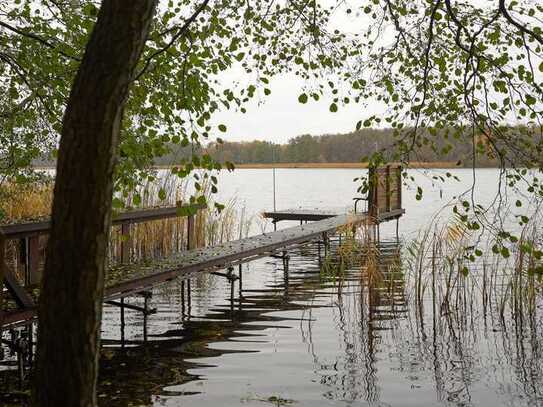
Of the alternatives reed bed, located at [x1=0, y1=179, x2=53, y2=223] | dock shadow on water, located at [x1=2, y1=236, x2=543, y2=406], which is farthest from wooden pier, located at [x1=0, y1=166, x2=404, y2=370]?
reed bed, located at [x1=0, y1=179, x2=53, y2=223]

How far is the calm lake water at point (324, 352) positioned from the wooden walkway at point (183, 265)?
0.57 m

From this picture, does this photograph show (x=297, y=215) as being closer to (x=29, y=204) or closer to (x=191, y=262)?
(x=29, y=204)

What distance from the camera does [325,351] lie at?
6359 mm

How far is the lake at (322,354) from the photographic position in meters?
5.08

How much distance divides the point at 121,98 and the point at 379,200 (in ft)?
39.5

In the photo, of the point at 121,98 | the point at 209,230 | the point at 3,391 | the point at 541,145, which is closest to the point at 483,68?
the point at 541,145

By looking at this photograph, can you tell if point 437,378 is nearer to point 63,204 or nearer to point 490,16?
point 490,16

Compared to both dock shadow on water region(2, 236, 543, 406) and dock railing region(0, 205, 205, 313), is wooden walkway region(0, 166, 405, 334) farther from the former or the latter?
dock shadow on water region(2, 236, 543, 406)

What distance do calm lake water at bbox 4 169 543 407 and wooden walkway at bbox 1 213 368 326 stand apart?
57cm

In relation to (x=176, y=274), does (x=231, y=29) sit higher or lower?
higher

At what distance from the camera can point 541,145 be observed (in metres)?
4.46

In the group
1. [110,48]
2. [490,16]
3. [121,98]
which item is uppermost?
[490,16]

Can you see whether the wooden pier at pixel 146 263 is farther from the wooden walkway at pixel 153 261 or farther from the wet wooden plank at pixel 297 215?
the wet wooden plank at pixel 297 215

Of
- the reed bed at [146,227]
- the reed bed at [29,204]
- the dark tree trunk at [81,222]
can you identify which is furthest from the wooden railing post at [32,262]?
the reed bed at [29,204]
